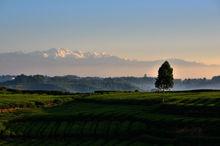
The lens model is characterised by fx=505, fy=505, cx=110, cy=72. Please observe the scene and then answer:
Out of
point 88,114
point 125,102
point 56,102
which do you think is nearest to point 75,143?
point 88,114

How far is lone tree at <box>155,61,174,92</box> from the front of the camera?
133 meters

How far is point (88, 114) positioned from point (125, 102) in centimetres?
2592

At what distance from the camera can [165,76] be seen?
439 feet

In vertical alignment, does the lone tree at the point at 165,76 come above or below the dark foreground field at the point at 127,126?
above

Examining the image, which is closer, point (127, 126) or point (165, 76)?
point (127, 126)

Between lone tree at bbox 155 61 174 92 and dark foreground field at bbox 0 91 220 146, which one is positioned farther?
lone tree at bbox 155 61 174 92

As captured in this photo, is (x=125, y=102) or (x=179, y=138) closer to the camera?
(x=179, y=138)

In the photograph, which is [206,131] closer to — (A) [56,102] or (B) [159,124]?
(B) [159,124]

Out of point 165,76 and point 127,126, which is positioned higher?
point 165,76

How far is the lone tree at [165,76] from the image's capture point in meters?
133

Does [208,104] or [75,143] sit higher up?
[208,104]

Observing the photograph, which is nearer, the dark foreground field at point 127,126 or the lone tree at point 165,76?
the dark foreground field at point 127,126

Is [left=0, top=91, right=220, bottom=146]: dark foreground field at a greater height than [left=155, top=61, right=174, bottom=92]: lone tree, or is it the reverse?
[left=155, top=61, right=174, bottom=92]: lone tree

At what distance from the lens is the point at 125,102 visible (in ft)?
422
